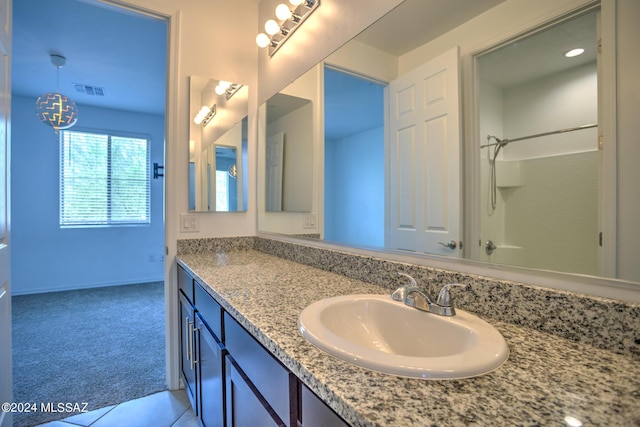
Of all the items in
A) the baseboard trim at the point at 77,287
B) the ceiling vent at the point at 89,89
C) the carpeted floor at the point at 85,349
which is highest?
the ceiling vent at the point at 89,89

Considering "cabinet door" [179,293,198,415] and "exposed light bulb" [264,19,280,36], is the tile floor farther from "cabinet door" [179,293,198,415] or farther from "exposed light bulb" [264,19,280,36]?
"exposed light bulb" [264,19,280,36]

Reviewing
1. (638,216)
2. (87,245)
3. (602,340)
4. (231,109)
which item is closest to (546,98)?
(638,216)

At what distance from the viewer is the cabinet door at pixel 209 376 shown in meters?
1.07

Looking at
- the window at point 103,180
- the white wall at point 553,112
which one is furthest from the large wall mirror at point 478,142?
the window at point 103,180

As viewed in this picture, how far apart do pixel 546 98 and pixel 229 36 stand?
1972mm

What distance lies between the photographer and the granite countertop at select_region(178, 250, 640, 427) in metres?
0.41

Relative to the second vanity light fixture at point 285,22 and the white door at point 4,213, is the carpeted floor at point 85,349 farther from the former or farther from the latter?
the second vanity light fixture at point 285,22

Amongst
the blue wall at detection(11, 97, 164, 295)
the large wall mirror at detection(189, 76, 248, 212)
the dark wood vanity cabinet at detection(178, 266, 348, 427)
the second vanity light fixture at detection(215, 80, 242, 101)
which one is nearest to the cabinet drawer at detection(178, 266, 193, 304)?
the dark wood vanity cabinet at detection(178, 266, 348, 427)

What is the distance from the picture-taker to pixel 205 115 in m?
1.96

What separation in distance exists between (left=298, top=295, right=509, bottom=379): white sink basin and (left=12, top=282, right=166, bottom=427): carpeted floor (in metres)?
1.64

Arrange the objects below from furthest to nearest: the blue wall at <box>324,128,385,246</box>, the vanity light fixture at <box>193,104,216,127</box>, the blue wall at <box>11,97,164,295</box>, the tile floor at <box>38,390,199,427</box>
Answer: the blue wall at <box>11,97,164,295</box>, the vanity light fixture at <box>193,104,216,127</box>, the tile floor at <box>38,390,199,427</box>, the blue wall at <box>324,128,385,246</box>

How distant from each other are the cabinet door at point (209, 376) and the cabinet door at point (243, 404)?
0.23 ft

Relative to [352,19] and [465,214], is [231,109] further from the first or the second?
[465,214]

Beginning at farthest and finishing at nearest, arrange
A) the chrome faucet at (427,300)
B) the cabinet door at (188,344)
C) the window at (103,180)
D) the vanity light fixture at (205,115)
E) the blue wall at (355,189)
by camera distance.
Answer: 1. the window at (103,180)
2. the vanity light fixture at (205,115)
3. the cabinet door at (188,344)
4. the blue wall at (355,189)
5. the chrome faucet at (427,300)
